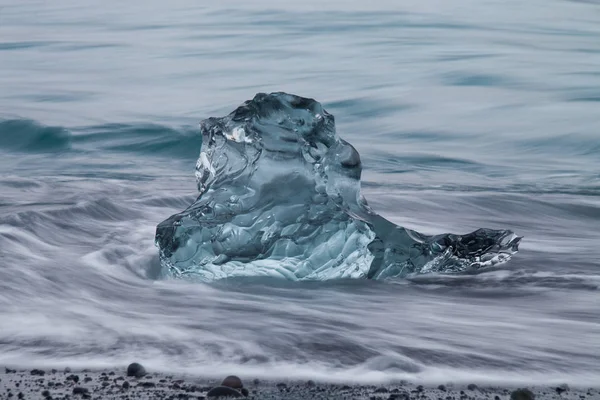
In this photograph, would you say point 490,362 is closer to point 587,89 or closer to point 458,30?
point 587,89

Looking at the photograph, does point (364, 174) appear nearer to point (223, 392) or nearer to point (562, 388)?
point (562, 388)

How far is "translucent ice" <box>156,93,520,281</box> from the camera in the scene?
4.02m

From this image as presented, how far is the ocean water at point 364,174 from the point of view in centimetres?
312

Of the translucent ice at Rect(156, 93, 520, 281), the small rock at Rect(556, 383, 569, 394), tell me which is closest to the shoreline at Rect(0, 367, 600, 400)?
the small rock at Rect(556, 383, 569, 394)

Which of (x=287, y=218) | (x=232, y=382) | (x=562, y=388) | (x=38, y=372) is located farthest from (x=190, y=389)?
(x=287, y=218)

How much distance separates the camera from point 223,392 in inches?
99.9

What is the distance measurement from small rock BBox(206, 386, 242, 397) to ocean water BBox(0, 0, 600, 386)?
265 millimetres

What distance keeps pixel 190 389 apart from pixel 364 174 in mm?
5061

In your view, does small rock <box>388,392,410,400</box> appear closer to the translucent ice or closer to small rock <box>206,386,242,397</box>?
small rock <box>206,386,242,397</box>

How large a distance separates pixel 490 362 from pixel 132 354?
1.04 meters

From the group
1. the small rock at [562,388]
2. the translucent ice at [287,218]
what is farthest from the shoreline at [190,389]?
the translucent ice at [287,218]

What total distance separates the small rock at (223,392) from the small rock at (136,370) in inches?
10.6

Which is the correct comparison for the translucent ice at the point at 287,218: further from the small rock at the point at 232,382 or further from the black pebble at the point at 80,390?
the black pebble at the point at 80,390

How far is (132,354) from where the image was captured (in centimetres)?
296
